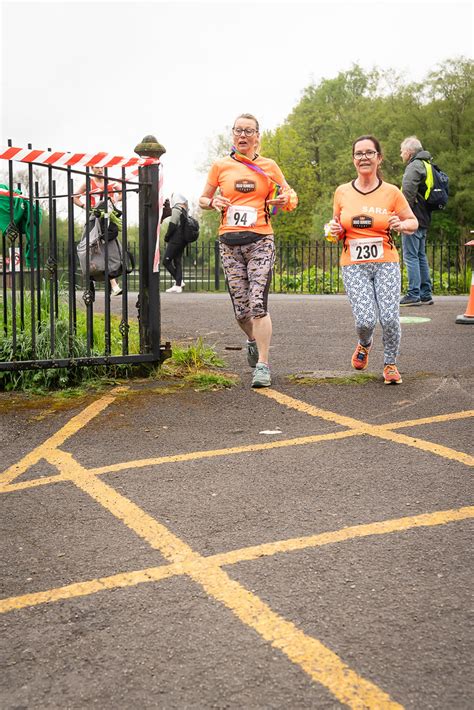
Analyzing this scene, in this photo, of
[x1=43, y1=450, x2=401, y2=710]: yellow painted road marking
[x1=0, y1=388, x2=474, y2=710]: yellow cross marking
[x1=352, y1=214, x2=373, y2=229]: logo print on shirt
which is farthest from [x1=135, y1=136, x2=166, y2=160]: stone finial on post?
[x1=43, y1=450, x2=401, y2=710]: yellow painted road marking

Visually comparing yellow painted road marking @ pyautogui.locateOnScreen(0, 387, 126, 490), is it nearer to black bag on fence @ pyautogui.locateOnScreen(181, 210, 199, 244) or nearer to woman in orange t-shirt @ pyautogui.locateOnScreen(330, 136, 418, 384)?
woman in orange t-shirt @ pyautogui.locateOnScreen(330, 136, 418, 384)

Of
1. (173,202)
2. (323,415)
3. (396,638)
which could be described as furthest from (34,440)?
(173,202)

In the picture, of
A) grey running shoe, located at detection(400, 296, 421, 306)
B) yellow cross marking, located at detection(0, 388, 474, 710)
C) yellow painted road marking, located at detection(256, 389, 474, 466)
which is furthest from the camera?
grey running shoe, located at detection(400, 296, 421, 306)

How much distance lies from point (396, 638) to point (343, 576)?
0.46 m

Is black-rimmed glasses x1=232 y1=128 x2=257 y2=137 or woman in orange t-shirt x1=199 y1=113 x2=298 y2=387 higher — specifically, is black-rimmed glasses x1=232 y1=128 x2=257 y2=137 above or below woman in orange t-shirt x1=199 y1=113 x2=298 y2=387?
above

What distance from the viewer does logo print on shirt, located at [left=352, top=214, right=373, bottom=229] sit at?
6.40m

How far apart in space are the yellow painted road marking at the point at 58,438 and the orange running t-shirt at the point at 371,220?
7.02 feet

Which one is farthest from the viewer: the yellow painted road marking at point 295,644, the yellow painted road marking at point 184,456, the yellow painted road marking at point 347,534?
the yellow painted road marking at point 184,456

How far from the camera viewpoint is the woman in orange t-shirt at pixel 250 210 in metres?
6.41

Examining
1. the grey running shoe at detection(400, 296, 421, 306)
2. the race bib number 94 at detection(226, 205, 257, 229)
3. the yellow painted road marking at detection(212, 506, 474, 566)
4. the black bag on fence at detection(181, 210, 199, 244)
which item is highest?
the black bag on fence at detection(181, 210, 199, 244)

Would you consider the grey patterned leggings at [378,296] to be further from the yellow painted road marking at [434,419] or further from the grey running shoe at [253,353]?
the yellow painted road marking at [434,419]

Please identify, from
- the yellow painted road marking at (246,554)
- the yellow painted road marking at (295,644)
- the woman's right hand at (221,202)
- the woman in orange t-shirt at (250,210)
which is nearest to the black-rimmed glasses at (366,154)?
the woman in orange t-shirt at (250,210)

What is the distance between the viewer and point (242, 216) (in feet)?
21.0

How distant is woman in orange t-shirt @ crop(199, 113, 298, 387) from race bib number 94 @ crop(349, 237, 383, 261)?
0.59 meters
